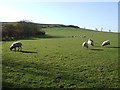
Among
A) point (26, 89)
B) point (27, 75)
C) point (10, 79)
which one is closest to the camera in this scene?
point (26, 89)

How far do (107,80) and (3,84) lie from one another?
19.8 feet

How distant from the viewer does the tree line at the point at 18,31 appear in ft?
249

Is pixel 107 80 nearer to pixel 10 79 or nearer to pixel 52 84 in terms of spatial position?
pixel 52 84

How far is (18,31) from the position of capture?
3349 inches

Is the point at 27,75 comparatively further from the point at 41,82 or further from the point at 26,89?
the point at 26,89

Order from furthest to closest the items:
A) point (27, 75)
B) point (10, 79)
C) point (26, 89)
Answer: point (27, 75) → point (10, 79) → point (26, 89)

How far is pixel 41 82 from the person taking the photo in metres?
13.0

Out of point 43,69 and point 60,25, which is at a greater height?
point 60,25

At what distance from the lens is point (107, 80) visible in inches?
543

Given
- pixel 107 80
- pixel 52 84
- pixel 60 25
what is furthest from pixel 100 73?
pixel 60 25

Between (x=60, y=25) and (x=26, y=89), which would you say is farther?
(x=60, y=25)

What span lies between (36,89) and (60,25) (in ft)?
469

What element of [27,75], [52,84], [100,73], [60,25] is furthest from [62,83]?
[60,25]

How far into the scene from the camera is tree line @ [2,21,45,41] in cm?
7594
